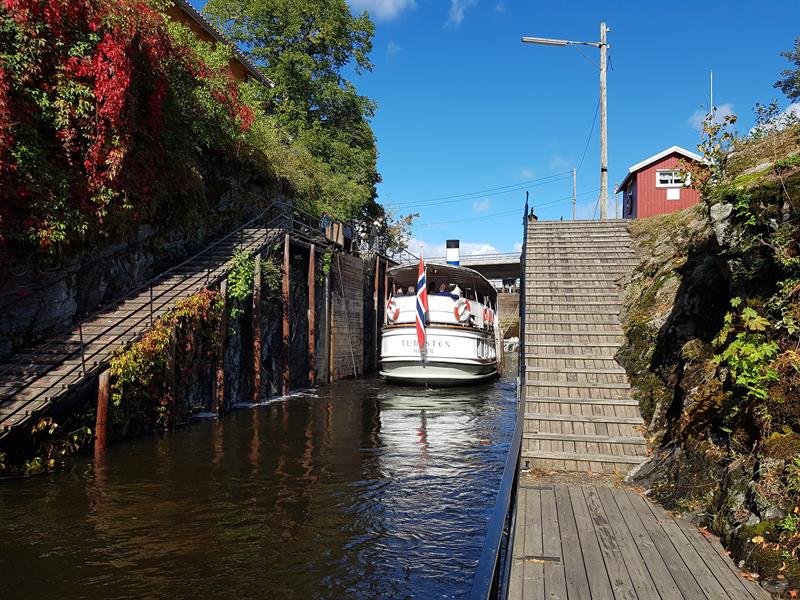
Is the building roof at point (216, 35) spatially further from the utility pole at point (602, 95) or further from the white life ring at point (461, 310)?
the white life ring at point (461, 310)

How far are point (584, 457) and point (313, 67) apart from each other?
103ft

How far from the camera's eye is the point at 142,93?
13453 mm

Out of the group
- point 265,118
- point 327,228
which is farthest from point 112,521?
point 265,118

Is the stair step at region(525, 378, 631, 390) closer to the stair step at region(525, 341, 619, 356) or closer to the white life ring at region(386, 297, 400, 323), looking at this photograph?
the stair step at region(525, 341, 619, 356)

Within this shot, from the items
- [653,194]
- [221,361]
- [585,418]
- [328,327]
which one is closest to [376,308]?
[328,327]

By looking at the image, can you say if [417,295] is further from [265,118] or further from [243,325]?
[265,118]

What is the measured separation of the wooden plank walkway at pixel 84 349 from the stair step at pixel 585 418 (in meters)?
7.88

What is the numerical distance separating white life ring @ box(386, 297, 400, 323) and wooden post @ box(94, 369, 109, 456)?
1170 centimetres

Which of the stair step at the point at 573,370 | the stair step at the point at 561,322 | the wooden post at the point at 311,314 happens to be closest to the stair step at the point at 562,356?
the stair step at the point at 573,370

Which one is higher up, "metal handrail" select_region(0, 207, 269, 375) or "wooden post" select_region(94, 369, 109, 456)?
"metal handrail" select_region(0, 207, 269, 375)

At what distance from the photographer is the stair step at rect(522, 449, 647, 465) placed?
6.50 m

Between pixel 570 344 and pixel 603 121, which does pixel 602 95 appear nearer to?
pixel 603 121

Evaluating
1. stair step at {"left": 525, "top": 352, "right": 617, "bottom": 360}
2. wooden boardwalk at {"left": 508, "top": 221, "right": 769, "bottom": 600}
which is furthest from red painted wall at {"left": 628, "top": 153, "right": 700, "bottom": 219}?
stair step at {"left": 525, "top": 352, "right": 617, "bottom": 360}

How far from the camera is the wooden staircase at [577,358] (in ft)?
22.3
